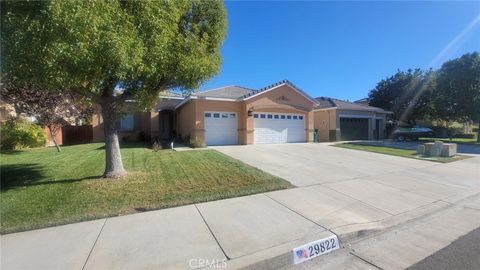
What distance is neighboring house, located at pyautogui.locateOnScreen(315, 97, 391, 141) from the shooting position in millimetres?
22844

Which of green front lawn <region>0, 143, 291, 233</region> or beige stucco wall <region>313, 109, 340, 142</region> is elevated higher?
beige stucco wall <region>313, 109, 340, 142</region>

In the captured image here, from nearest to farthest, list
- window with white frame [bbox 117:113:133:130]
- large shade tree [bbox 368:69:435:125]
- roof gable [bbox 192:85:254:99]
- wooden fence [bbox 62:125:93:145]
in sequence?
roof gable [bbox 192:85:254:99], wooden fence [bbox 62:125:93:145], window with white frame [bbox 117:113:133:130], large shade tree [bbox 368:69:435:125]

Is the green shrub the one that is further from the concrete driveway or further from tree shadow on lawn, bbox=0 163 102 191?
the concrete driveway

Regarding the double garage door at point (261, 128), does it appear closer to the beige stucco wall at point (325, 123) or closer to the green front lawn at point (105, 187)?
the beige stucco wall at point (325, 123)

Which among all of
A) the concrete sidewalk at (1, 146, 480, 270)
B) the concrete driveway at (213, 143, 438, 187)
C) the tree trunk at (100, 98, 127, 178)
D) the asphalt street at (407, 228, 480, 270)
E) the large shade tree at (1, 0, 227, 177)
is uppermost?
the large shade tree at (1, 0, 227, 177)

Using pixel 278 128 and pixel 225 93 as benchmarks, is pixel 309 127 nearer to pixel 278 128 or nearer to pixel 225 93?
pixel 278 128

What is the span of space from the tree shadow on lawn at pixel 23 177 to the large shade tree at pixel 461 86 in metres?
29.9

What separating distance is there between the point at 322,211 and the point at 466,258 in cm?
223

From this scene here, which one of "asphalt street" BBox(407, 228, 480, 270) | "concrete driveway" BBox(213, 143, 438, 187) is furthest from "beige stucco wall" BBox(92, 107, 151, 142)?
"asphalt street" BBox(407, 228, 480, 270)

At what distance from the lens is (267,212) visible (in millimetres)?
5250

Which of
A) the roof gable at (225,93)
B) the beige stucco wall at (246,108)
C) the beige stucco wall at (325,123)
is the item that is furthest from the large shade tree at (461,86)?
the roof gable at (225,93)

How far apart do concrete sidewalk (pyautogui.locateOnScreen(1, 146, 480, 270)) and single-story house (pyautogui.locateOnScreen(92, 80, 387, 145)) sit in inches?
406

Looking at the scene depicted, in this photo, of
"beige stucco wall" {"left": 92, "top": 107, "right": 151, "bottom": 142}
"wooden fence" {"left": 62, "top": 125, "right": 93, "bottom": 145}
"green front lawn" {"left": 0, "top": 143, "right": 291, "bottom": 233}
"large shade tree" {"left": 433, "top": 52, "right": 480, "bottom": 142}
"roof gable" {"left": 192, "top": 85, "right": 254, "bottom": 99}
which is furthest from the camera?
"large shade tree" {"left": 433, "top": 52, "right": 480, "bottom": 142}

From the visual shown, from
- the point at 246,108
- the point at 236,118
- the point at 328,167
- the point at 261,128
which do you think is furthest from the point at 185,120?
the point at 328,167
